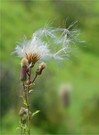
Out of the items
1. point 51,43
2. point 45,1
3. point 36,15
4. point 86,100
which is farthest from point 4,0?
point 51,43

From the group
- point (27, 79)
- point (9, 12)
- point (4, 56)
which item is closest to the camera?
point (27, 79)

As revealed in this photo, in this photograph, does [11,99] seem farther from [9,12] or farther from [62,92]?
[9,12]

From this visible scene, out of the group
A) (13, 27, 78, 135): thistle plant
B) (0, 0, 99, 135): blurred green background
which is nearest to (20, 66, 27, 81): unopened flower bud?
(13, 27, 78, 135): thistle plant

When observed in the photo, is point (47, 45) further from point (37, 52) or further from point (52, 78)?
point (52, 78)

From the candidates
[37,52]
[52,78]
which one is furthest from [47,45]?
[52,78]

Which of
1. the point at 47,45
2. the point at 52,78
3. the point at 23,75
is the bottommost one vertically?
the point at 23,75

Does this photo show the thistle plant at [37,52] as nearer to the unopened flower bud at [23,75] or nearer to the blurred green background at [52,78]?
the unopened flower bud at [23,75]
